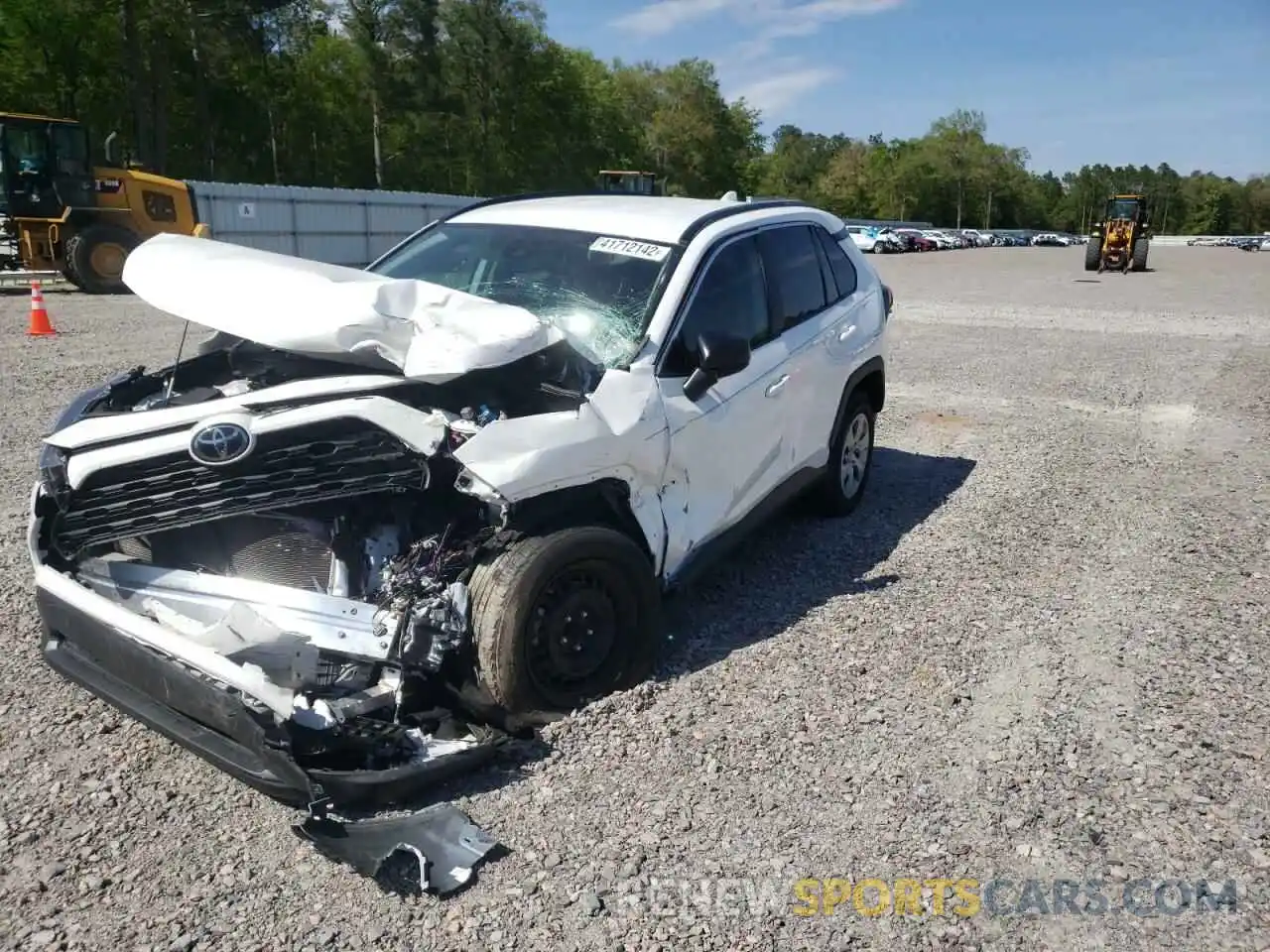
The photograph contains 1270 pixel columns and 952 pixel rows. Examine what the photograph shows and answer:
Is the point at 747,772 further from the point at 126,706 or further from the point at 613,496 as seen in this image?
the point at 126,706

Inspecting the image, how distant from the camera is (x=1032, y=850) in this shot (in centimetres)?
304

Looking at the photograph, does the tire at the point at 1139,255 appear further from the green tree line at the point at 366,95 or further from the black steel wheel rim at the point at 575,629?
the black steel wheel rim at the point at 575,629

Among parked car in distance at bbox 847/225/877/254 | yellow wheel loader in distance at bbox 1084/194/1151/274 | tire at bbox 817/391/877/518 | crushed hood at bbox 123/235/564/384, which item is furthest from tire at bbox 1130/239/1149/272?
crushed hood at bbox 123/235/564/384

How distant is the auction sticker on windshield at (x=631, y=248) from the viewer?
4445 millimetres

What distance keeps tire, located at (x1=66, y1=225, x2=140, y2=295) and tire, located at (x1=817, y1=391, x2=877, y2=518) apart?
15635mm

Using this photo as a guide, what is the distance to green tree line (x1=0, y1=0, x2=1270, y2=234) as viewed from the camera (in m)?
39.7

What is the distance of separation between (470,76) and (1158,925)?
188ft

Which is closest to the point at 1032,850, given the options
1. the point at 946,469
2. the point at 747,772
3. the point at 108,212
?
the point at 747,772

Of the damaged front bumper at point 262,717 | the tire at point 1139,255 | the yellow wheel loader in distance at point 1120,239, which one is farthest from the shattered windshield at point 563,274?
the tire at point 1139,255

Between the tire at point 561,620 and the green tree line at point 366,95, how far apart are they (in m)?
24.4

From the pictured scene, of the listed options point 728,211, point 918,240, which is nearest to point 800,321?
point 728,211

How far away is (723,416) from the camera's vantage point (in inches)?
170

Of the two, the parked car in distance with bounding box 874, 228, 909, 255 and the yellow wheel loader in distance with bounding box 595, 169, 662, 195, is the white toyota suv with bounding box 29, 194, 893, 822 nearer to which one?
the yellow wheel loader in distance with bounding box 595, 169, 662, 195

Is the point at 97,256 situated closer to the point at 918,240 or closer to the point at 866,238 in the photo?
the point at 866,238
